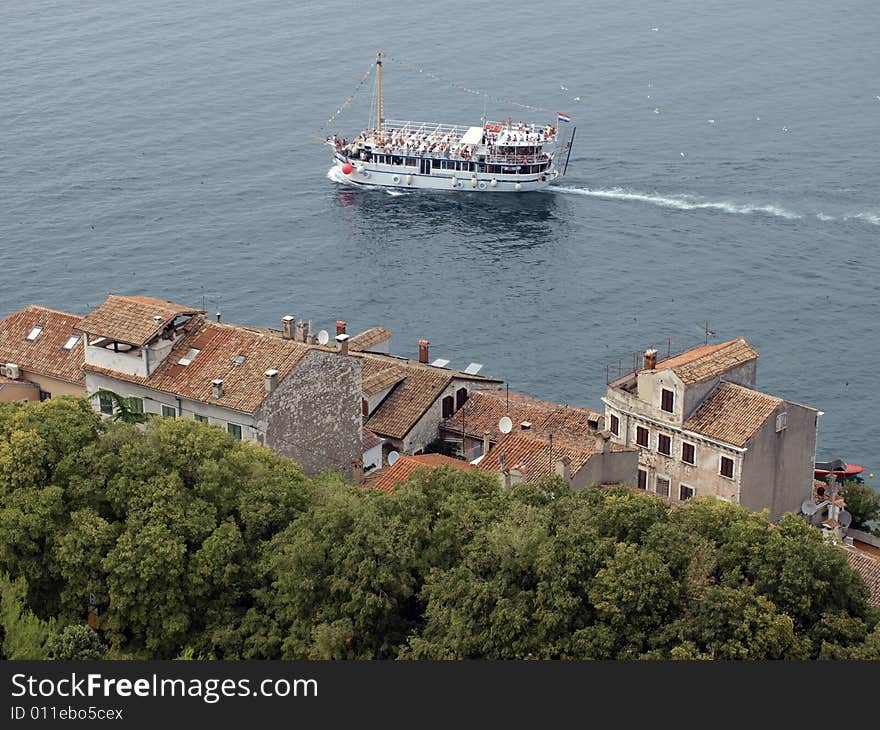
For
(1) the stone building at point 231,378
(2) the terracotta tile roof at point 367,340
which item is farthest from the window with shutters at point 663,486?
(2) the terracotta tile roof at point 367,340

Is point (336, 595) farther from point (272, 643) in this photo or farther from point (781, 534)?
point (781, 534)

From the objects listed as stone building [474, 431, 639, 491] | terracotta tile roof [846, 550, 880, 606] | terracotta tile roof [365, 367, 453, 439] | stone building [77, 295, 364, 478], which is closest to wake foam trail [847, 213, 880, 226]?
terracotta tile roof [365, 367, 453, 439]

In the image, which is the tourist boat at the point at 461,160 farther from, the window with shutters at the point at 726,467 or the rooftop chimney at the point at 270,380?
the rooftop chimney at the point at 270,380

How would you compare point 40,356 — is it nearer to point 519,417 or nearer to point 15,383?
point 15,383

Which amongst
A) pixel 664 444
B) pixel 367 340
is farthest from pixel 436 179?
pixel 664 444

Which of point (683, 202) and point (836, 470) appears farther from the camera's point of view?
point (683, 202)

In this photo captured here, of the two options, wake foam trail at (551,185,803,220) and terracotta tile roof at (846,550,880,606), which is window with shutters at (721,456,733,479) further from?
wake foam trail at (551,185,803,220)
